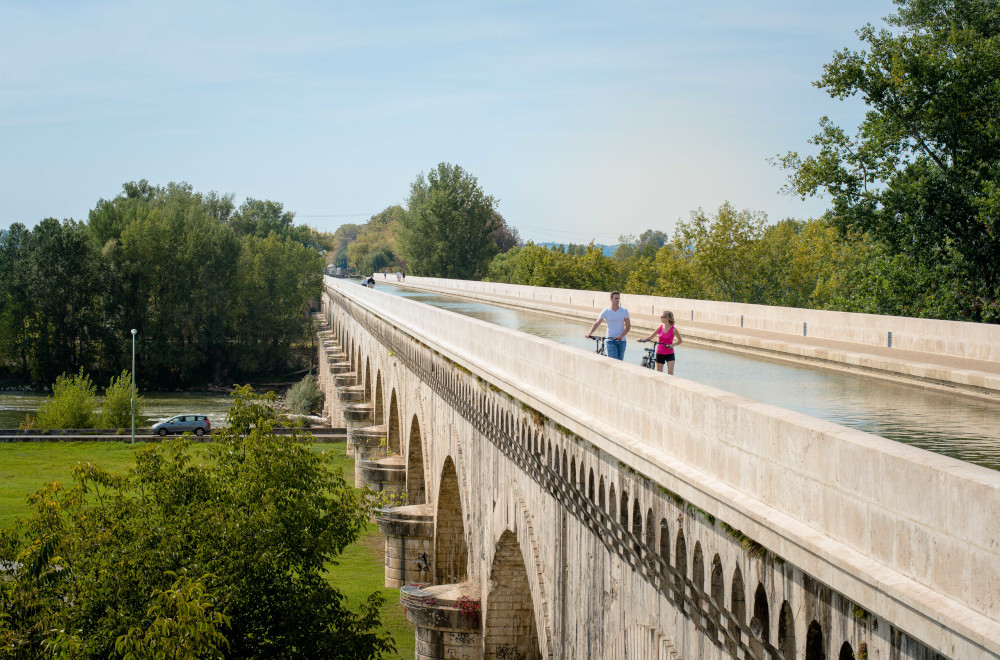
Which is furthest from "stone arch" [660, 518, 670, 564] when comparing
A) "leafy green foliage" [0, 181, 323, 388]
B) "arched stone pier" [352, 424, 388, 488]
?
"leafy green foliage" [0, 181, 323, 388]

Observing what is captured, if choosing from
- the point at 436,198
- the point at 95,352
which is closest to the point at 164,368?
the point at 95,352

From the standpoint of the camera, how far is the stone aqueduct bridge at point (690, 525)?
14.0 ft

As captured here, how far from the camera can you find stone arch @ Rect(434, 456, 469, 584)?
2128 centimetres

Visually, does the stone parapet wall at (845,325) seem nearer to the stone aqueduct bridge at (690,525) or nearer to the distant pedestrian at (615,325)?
the distant pedestrian at (615,325)

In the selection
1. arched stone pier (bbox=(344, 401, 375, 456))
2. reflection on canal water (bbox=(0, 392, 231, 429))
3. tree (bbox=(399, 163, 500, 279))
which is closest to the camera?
arched stone pier (bbox=(344, 401, 375, 456))

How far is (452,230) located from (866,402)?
306 ft

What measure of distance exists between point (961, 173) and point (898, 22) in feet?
32.7

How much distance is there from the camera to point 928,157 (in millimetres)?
31938

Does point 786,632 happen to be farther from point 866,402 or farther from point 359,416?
point 359,416

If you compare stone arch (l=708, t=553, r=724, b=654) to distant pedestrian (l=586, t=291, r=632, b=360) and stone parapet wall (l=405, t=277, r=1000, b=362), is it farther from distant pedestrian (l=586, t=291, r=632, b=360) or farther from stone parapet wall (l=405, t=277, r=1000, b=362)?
stone parapet wall (l=405, t=277, r=1000, b=362)

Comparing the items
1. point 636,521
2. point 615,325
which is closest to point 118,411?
point 615,325

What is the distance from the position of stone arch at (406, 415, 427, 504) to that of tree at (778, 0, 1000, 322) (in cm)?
1504

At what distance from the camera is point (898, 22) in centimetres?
3816

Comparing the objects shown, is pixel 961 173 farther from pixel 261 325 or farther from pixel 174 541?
pixel 261 325
